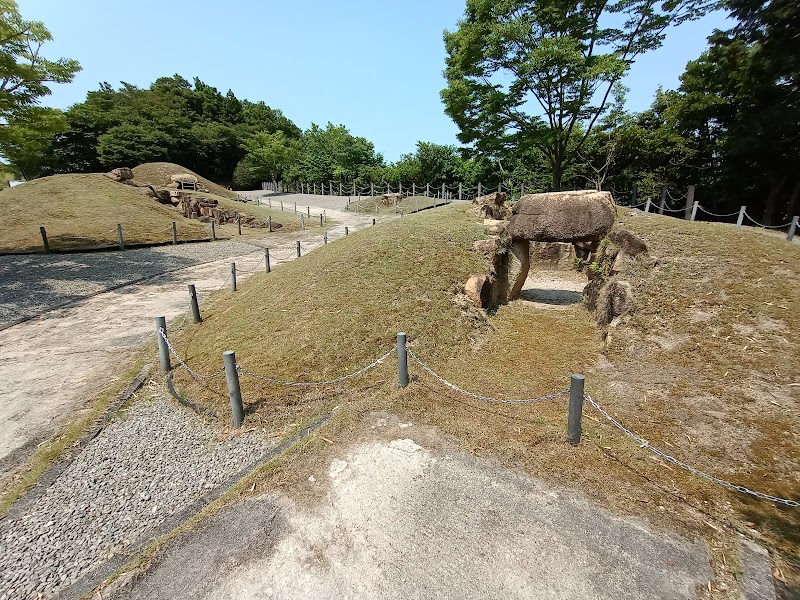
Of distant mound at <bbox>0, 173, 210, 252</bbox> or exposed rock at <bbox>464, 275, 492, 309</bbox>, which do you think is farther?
distant mound at <bbox>0, 173, 210, 252</bbox>

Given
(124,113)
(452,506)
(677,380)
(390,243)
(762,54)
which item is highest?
(124,113)

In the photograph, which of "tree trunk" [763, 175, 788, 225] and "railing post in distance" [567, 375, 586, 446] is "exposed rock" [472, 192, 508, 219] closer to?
"railing post in distance" [567, 375, 586, 446]

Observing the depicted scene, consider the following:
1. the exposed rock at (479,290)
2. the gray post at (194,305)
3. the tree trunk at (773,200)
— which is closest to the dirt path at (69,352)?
the gray post at (194,305)

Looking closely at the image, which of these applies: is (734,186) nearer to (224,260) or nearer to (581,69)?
(581,69)

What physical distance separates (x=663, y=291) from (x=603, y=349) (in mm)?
1690

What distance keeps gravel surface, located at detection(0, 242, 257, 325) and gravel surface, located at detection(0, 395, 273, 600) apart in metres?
6.71

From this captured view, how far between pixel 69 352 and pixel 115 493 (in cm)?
466

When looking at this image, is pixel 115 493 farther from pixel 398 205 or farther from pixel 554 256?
pixel 398 205

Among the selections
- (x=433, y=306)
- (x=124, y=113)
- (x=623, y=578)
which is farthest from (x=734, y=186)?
(x=124, y=113)

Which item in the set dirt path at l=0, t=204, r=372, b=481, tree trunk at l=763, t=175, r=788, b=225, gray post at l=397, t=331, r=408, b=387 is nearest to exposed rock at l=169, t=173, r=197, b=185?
dirt path at l=0, t=204, r=372, b=481

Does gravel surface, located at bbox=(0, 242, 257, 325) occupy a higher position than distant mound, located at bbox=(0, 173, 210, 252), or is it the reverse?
distant mound, located at bbox=(0, 173, 210, 252)

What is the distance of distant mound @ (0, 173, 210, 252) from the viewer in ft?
52.7

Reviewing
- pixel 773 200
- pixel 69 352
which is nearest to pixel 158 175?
pixel 69 352

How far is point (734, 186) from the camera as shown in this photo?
1673cm
